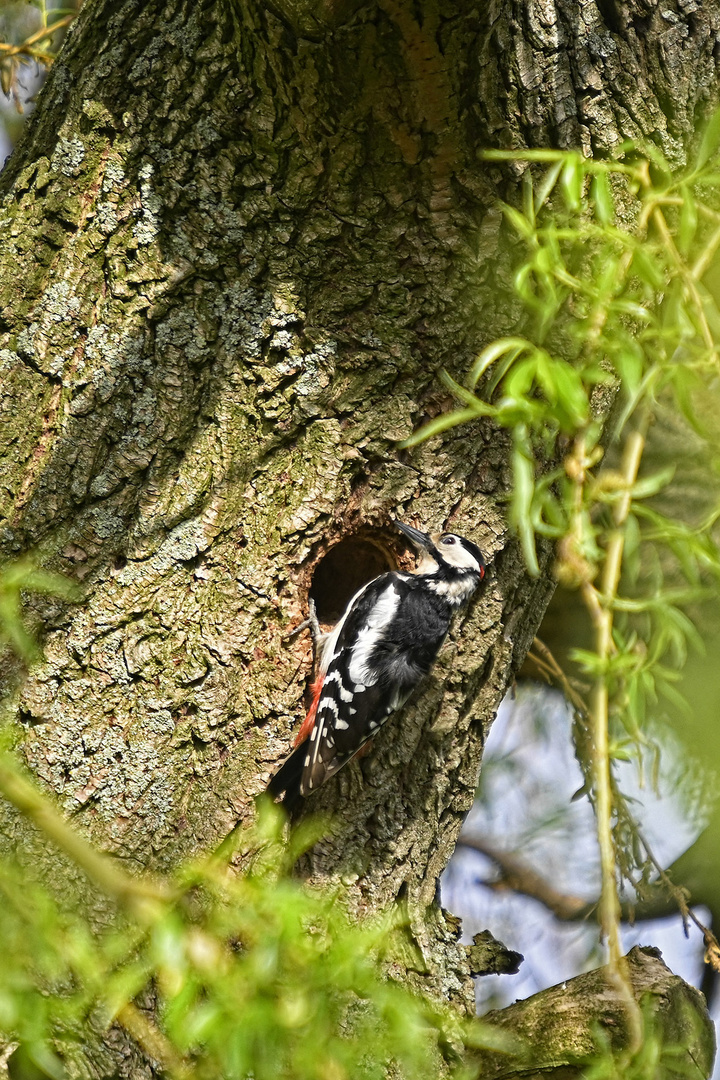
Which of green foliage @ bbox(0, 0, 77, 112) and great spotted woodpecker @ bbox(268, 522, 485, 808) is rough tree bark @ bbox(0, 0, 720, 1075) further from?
green foliage @ bbox(0, 0, 77, 112)

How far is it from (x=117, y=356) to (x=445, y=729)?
127cm

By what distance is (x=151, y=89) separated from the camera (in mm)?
2248

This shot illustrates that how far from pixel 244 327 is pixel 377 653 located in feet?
4.04

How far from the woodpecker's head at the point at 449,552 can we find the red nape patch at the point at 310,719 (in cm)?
48

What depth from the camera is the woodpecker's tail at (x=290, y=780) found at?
7.62 ft

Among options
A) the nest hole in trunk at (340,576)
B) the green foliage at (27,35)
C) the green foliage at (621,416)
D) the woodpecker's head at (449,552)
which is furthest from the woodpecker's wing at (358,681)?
the green foliage at (27,35)

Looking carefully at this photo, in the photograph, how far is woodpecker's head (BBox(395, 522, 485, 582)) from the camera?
98.7 inches

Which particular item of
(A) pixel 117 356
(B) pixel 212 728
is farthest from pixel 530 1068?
(A) pixel 117 356

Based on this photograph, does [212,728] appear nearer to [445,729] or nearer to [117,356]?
[445,729]

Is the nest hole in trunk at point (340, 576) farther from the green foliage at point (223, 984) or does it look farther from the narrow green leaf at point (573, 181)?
the green foliage at point (223, 984)

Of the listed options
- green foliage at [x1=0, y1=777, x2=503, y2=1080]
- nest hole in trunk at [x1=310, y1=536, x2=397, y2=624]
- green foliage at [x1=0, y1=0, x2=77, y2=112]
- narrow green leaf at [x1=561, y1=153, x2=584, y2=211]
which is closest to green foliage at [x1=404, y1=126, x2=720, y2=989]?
narrow green leaf at [x1=561, y1=153, x2=584, y2=211]

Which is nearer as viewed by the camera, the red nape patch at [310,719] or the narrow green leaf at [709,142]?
the narrow green leaf at [709,142]

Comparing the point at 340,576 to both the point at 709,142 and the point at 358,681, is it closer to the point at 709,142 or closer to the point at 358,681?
the point at 358,681

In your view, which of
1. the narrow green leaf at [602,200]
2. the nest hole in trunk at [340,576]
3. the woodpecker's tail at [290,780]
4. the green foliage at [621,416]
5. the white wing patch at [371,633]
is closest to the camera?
the green foliage at [621,416]
